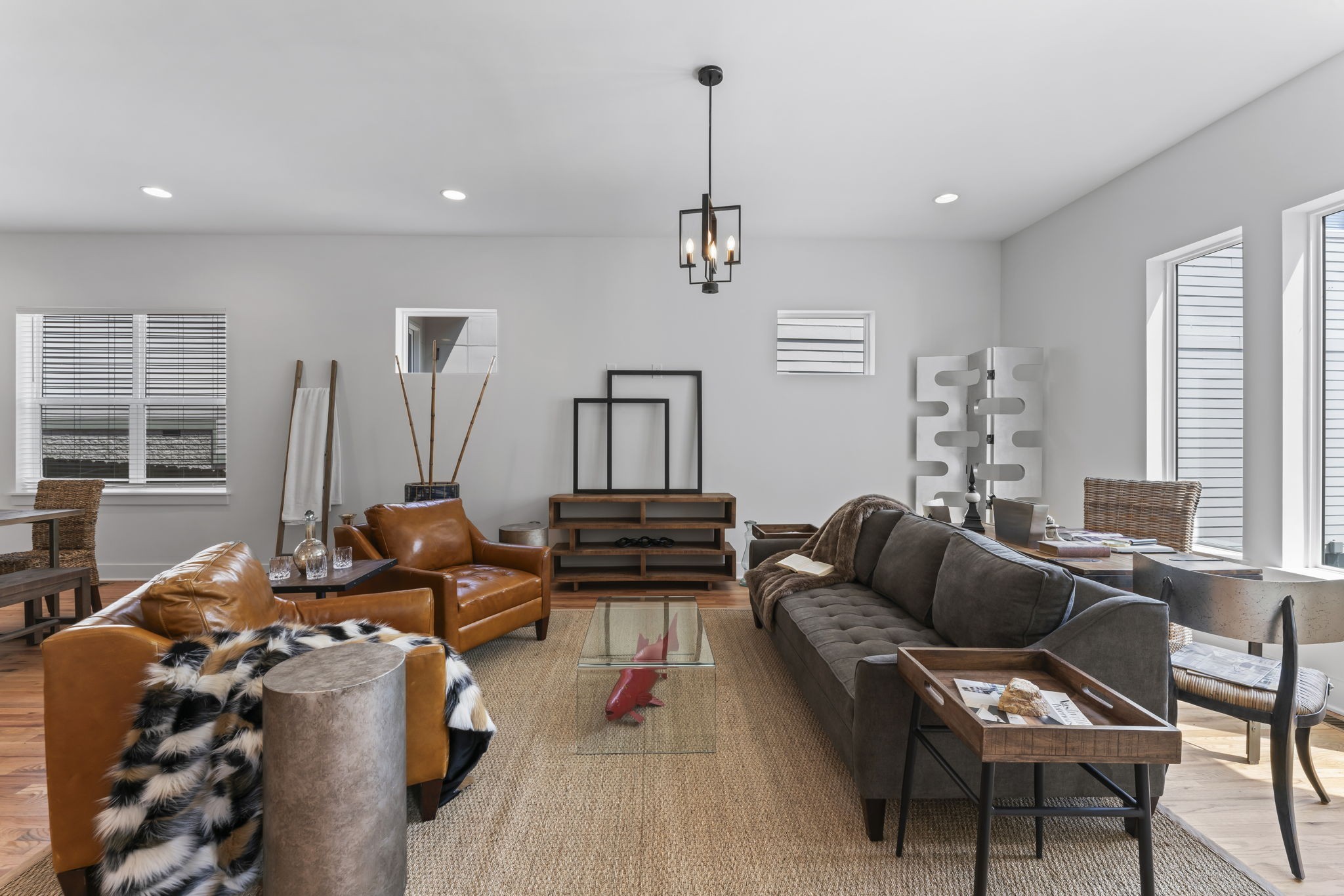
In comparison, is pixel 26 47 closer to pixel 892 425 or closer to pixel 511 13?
pixel 511 13

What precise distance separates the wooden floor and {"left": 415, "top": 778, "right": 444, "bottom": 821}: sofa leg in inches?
41.1

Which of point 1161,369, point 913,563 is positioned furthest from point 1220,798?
point 1161,369

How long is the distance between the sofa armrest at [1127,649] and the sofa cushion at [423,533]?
284cm

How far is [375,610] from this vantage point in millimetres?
2158

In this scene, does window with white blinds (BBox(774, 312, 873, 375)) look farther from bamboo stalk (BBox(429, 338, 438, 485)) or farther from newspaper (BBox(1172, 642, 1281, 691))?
newspaper (BBox(1172, 642, 1281, 691))

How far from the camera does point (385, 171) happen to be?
362 cm

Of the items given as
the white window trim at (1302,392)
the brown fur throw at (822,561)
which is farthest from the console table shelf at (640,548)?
the white window trim at (1302,392)

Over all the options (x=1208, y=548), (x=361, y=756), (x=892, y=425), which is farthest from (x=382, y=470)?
(x=1208, y=548)

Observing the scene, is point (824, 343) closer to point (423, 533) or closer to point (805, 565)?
point (805, 565)

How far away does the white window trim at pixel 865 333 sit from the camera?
4906 millimetres

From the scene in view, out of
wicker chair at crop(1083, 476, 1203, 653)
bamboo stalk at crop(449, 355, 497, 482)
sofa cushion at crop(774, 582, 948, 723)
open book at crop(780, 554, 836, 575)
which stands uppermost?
bamboo stalk at crop(449, 355, 497, 482)

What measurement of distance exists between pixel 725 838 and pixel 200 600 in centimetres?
160

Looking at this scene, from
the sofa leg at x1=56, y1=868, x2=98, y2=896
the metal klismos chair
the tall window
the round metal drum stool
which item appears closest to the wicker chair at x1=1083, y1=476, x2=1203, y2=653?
the tall window

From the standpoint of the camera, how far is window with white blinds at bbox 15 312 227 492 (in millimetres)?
4797
